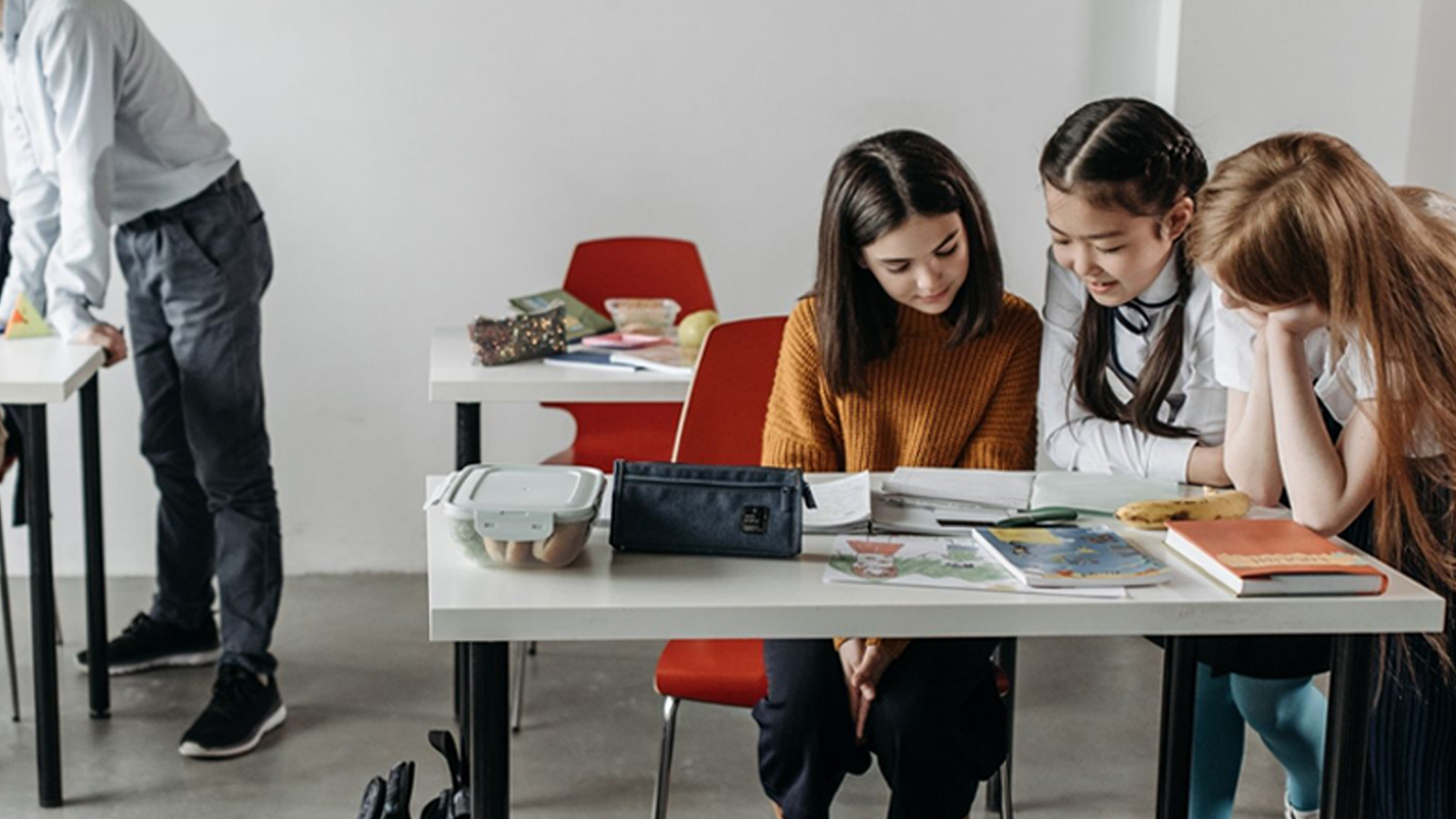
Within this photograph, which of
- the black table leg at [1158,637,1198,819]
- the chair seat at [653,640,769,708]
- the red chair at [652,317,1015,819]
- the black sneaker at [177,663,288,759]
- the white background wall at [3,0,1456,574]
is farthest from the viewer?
the white background wall at [3,0,1456,574]

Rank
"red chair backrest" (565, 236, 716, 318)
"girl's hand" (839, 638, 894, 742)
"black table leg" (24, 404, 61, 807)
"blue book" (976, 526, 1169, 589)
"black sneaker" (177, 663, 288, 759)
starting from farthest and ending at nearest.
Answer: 1. "red chair backrest" (565, 236, 716, 318)
2. "black sneaker" (177, 663, 288, 759)
3. "black table leg" (24, 404, 61, 807)
4. "girl's hand" (839, 638, 894, 742)
5. "blue book" (976, 526, 1169, 589)

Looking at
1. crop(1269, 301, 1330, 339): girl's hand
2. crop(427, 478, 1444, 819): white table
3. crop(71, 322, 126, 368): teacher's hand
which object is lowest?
crop(427, 478, 1444, 819): white table

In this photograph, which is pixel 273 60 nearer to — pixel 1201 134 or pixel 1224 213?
pixel 1201 134

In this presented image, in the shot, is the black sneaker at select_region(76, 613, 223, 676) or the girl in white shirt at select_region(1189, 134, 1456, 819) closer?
the girl in white shirt at select_region(1189, 134, 1456, 819)

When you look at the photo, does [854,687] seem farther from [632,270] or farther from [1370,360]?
[632,270]

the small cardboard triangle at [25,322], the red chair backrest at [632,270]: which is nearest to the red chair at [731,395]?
the red chair backrest at [632,270]

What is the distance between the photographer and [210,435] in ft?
9.96

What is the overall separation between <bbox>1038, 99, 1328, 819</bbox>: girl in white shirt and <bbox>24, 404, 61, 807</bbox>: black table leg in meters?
1.60

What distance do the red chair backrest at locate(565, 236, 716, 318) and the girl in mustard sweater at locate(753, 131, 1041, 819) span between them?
1.14m

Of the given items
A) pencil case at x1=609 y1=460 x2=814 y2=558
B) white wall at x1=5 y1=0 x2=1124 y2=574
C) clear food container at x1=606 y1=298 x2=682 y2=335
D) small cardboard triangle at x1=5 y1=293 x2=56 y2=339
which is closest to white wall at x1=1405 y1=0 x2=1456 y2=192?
white wall at x1=5 y1=0 x2=1124 y2=574

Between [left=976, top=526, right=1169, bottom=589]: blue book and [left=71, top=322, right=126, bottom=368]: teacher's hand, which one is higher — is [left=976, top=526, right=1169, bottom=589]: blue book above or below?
below

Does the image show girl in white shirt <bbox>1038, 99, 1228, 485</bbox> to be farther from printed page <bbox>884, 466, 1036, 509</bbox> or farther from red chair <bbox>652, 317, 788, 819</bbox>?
red chair <bbox>652, 317, 788, 819</bbox>

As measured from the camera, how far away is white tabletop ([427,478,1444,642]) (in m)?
1.60

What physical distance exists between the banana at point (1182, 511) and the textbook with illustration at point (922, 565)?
210 mm
